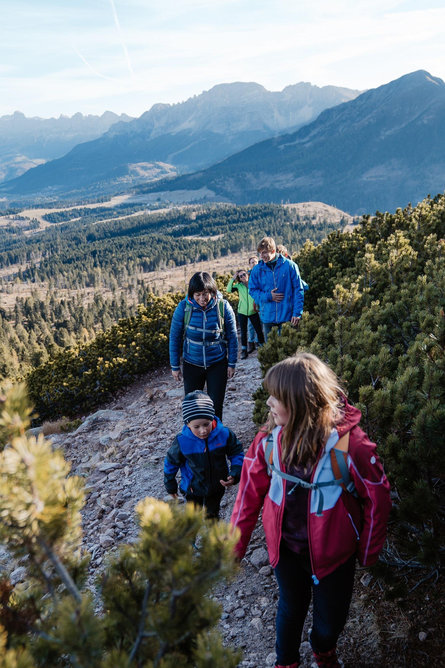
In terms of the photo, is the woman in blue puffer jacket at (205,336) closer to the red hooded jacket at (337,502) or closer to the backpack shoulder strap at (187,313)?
the backpack shoulder strap at (187,313)

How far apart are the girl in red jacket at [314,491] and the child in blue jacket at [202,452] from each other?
96cm

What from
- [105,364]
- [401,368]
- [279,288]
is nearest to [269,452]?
[401,368]

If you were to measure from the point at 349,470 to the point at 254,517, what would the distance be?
69 centimetres

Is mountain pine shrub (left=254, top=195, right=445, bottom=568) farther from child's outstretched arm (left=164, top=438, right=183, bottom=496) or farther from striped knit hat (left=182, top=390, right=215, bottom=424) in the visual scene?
child's outstretched arm (left=164, top=438, right=183, bottom=496)

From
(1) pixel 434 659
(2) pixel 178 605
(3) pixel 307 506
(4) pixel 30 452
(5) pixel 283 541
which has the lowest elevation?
(1) pixel 434 659

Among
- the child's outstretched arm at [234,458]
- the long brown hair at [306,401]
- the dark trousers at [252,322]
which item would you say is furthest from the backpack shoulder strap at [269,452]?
the dark trousers at [252,322]

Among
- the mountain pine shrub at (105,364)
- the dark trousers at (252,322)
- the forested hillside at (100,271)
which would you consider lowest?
the forested hillside at (100,271)

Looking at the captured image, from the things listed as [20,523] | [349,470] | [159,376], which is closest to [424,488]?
[349,470]

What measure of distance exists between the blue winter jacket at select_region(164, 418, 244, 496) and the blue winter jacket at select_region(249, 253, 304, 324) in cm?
321

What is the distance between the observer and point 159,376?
480 inches

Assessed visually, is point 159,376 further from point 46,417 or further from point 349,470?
point 349,470

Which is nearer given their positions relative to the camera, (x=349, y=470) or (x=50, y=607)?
(x=50, y=607)

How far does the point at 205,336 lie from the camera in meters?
4.80

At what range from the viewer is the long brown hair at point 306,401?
204 cm
